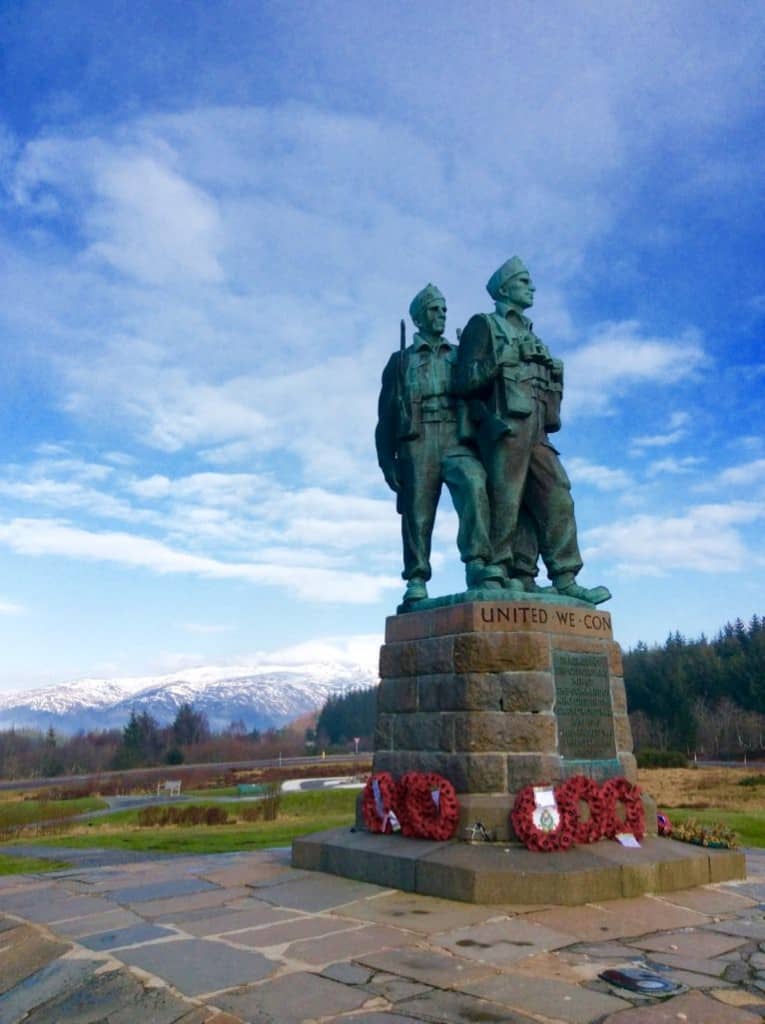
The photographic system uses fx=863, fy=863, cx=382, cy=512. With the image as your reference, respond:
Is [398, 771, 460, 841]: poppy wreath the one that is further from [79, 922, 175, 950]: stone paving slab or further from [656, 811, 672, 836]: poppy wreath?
[79, 922, 175, 950]: stone paving slab

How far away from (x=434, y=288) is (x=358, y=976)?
6970 millimetres

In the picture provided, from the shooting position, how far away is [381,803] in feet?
24.7

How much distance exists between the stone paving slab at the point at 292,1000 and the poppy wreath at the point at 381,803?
3204 millimetres

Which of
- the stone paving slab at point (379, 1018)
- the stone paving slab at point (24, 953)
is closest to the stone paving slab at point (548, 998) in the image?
the stone paving slab at point (379, 1018)

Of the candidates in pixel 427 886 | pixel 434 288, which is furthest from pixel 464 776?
pixel 434 288

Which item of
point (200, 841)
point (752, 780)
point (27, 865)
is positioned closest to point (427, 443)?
point (27, 865)

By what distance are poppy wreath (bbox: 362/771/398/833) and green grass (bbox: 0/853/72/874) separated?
16.3 ft

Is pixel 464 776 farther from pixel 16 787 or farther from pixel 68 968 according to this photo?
pixel 16 787

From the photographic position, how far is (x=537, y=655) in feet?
24.0

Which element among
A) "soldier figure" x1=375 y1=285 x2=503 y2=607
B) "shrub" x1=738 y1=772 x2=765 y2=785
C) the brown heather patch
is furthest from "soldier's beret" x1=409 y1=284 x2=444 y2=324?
"shrub" x1=738 y1=772 x2=765 y2=785

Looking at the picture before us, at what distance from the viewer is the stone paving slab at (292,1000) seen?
378cm

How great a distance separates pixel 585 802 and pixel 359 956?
285 centimetres

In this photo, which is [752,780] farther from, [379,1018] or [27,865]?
[379,1018]

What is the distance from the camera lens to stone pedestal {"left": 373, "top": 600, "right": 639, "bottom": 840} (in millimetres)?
7035
